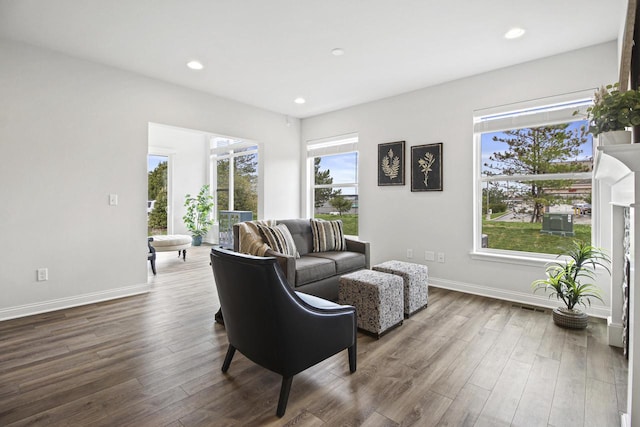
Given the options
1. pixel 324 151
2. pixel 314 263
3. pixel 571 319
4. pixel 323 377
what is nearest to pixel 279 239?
pixel 314 263

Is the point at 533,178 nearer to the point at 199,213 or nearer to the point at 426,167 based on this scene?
the point at 426,167

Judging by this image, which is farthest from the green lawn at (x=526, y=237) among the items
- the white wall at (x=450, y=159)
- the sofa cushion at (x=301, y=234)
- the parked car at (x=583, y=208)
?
the sofa cushion at (x=301, y=234)

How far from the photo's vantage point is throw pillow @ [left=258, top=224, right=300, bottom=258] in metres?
3.33

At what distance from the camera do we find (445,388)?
1.96 metres

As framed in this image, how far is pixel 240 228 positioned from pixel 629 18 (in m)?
3.29

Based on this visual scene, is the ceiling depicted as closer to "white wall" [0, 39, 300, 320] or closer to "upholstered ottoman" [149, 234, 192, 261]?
"white wall" [0, 39, 300, 320]

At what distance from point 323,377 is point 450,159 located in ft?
10.4

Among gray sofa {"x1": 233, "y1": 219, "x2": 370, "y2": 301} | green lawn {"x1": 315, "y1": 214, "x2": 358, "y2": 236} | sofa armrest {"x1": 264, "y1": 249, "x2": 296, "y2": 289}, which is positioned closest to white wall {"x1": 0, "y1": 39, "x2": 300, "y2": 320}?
gray sofa {"x1": 233, "y1": 219, "x2": 370, "y2": 301}

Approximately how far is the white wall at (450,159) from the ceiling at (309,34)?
19 cm

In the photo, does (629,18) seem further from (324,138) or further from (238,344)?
(324,138)

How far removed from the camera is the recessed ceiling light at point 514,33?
112 inches

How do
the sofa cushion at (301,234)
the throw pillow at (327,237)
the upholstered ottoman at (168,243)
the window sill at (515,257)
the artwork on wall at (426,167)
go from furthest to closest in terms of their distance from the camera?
the upholstered ottoman at (168,243)
the artwork on wall at (426,167)
the throw pillow at (327,237)
the sofa cushion at (301,234)
the window sill at (515,257)

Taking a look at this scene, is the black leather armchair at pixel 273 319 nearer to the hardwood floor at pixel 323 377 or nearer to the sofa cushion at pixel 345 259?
the hardwood floor at pixel 323 377

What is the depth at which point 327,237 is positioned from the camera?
13.2 ft
